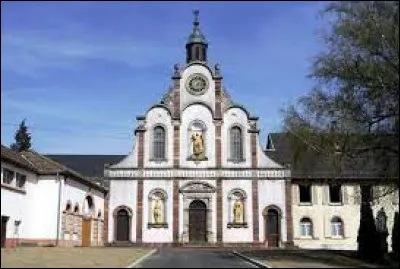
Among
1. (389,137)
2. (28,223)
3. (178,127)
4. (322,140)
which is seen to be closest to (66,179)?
(28,223)

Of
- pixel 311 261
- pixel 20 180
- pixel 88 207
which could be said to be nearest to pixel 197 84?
pixel 88 207

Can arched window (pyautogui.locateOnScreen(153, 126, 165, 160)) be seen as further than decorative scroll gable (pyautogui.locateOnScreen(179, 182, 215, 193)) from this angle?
Yes

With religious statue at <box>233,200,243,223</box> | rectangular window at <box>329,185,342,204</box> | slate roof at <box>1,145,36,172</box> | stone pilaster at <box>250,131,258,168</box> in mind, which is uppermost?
stone pilaster at <box>250,131,258,168</box>

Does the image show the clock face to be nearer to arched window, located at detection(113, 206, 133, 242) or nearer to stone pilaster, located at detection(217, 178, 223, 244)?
stone pilaster, located at detection(217, 178, 223, 244)

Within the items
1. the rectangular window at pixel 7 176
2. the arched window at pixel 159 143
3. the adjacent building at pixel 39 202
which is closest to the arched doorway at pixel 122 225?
the adjacent building at pixel 39 202

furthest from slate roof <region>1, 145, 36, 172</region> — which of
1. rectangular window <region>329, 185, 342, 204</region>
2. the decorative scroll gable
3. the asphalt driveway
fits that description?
rectangular window <region>329, 185, 342, 204</region>

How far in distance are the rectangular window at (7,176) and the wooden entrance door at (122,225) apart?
1477 centimetres

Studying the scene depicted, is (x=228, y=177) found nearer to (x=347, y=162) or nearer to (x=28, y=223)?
(x=28, y=223)

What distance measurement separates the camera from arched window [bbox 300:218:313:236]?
58.0 meters

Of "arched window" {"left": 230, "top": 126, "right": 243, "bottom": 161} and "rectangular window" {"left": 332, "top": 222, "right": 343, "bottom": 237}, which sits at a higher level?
"arched window" {"left": 230, "top": 126, "right": 243, "bottom": 161}

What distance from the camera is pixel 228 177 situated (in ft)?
186

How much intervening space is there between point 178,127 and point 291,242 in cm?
1389

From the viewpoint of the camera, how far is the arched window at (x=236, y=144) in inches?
→ 2258

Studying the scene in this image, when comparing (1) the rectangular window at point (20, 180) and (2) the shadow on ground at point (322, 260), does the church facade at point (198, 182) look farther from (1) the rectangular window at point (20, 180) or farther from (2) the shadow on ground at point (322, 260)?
(2) the shadow on ground at point (322, 260)
